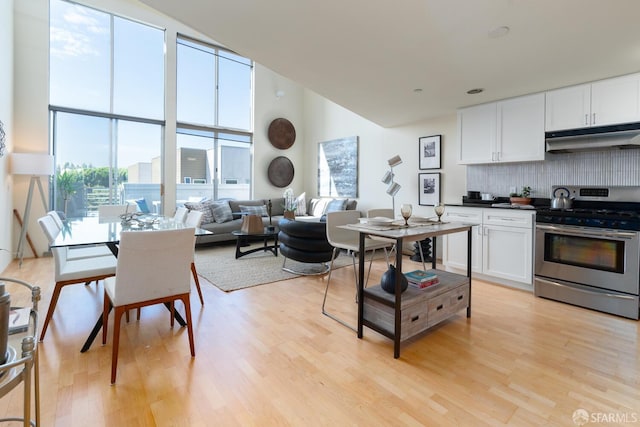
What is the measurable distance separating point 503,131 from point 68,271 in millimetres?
4595

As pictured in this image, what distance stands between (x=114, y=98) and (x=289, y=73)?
13.0ft

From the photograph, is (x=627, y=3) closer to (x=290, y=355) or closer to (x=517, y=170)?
(x=517, y=170)

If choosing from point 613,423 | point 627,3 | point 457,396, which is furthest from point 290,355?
point 627,3

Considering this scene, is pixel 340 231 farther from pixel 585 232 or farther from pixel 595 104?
pixel 595 104

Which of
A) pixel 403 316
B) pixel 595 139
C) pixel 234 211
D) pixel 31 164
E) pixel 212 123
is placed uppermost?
pixel 212 123

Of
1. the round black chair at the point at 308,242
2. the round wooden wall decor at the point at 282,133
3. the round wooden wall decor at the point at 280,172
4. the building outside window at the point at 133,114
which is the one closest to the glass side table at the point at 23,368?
the round black chair at the point at 308,242

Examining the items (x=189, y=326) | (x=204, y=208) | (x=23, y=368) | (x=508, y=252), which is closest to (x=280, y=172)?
(x=204, y=208)

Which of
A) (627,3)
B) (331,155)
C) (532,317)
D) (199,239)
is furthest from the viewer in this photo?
(331,155)

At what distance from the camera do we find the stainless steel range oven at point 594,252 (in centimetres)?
271

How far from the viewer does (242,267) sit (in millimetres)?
4285

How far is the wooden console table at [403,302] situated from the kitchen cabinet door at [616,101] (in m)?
1.94

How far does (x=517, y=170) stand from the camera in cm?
396

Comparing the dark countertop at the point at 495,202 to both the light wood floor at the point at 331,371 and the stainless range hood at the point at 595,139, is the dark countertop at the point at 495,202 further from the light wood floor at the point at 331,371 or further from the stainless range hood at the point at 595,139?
the light wood floor at the point at 331,371

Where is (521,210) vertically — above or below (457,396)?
above
